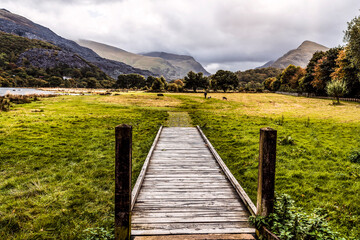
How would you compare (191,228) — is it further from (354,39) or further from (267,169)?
(354,39)

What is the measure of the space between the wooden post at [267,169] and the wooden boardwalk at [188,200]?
2.36ft

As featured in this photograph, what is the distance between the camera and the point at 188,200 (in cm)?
532

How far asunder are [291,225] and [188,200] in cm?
256

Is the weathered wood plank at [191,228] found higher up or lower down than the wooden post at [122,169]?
lower down

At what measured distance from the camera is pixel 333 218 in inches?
198

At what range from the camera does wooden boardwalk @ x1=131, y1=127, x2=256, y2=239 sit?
13.8 feet

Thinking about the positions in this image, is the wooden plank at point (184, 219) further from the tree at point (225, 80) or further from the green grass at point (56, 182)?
the tree at point (225, 80)

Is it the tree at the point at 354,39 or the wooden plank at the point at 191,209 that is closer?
the wooden plank at the point at 191,209

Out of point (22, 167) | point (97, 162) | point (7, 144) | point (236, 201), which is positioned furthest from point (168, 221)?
point (7, 144)

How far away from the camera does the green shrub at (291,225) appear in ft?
11.5

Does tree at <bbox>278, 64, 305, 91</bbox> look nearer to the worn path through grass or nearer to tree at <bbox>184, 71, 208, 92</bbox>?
tree at <bbox>184, 71, 208, 92</bbox>

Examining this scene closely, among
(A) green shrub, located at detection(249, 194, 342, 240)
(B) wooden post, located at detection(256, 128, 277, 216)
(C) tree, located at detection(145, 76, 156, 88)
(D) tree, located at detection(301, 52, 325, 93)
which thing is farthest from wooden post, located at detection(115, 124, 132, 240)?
(C) tree, located at detection(145, 76, 156, 88)

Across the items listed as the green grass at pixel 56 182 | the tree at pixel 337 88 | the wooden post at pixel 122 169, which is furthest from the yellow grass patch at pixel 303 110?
the wooden post at pixel 122 169

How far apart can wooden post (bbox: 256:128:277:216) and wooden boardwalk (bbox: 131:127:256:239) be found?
718 mm
